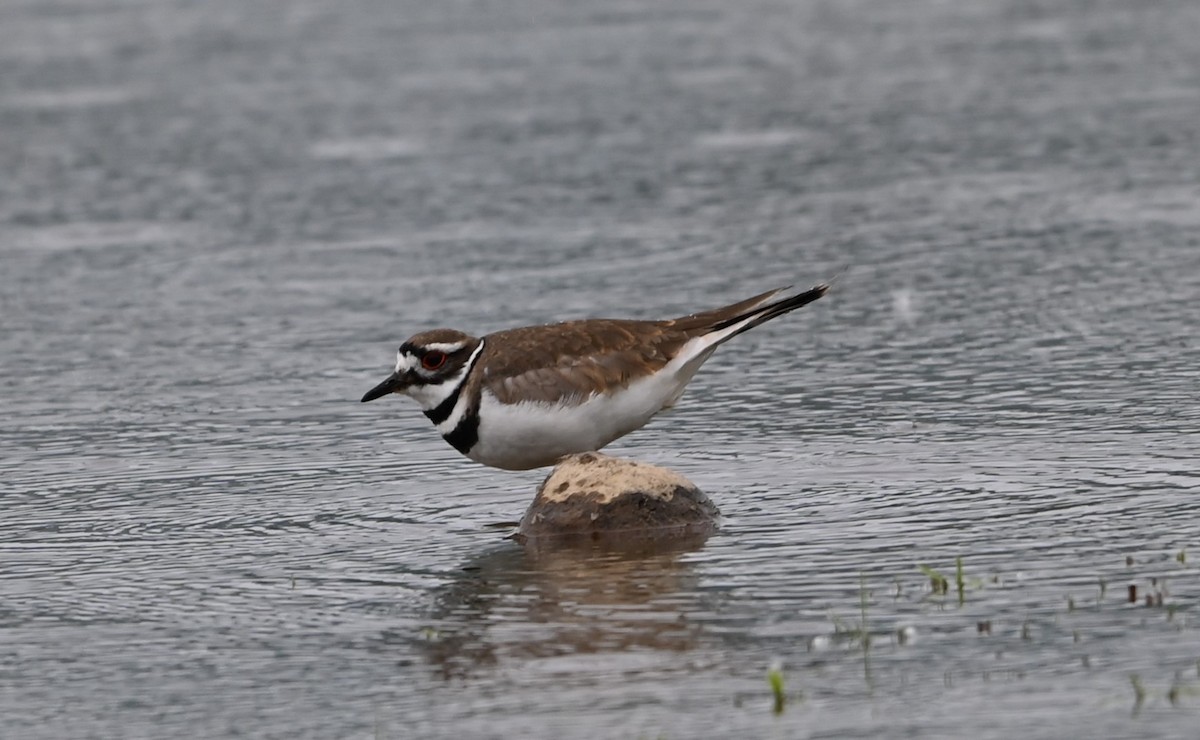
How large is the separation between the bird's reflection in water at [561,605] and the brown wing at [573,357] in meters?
0.69

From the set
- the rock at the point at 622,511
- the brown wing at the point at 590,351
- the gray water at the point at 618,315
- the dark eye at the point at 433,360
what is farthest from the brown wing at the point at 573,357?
the gray water at the point at 618,315

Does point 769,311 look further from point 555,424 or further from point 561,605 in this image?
point 561,605

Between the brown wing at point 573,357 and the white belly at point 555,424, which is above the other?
the brown wing at point 573,357

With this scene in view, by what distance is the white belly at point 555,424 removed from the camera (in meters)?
9.01

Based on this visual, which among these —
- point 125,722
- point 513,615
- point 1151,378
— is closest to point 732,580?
point 513,615

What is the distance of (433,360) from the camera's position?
30.4 ft

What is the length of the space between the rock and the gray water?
0.16 meters

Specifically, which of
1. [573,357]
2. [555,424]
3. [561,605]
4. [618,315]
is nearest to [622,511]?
[555,424]

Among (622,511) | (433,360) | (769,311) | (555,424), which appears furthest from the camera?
(769,311)

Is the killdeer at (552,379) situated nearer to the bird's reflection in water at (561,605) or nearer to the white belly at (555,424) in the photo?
the white belly at (555,424)

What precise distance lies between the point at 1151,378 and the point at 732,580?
3.81 m

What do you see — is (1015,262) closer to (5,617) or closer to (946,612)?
(946,612)

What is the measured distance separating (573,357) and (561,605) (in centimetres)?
176

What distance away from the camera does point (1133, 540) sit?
8.06m
